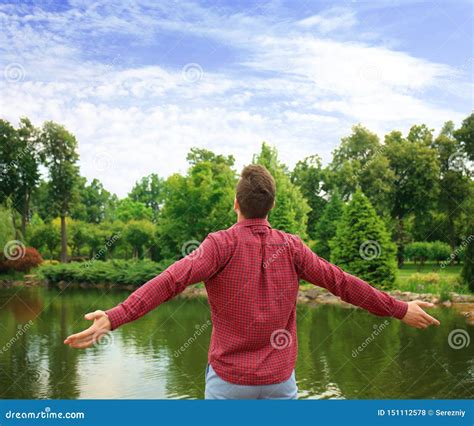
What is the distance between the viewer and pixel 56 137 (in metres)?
25.2

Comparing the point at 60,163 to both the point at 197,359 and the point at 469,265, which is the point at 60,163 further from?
the point at 197,359

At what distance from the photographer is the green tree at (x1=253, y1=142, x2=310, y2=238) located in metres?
16.7

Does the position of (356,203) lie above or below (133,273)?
above

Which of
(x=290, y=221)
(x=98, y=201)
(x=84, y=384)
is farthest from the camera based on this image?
(x=98, y=201)

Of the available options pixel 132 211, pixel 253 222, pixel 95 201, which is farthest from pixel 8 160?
pixel 253 222

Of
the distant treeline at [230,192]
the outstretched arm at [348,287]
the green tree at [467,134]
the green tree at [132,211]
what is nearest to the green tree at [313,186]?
the distant treeline at [230,192]

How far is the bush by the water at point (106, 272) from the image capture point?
60.5 ft

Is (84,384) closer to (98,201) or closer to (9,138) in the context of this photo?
(9,138)

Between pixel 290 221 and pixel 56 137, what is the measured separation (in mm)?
13267

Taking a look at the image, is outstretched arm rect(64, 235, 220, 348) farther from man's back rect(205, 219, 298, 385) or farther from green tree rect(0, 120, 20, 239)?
green tree rect(0, 120, 20, 239)

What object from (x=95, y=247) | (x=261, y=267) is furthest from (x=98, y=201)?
(x=261, y=267)

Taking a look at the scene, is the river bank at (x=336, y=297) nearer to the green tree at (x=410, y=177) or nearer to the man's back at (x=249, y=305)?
the green tree at (x=410, y=177)

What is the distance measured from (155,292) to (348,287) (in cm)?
67

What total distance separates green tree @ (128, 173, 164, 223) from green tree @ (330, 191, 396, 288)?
18.3 m
